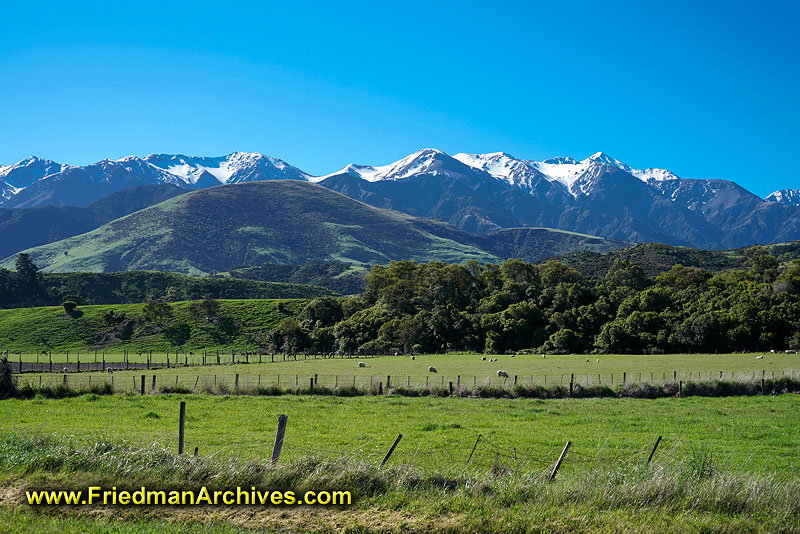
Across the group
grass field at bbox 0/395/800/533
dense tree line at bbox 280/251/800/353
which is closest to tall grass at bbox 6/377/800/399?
grass field at bbox 0/395/800/533

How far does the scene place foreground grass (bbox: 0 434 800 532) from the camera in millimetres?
9477

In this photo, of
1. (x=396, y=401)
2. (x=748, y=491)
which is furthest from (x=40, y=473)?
(x=396, y=401)

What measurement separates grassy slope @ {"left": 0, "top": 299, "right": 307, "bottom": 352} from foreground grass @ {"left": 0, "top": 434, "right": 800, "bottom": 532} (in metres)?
103

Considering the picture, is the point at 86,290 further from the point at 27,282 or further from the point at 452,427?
the point at 452,427

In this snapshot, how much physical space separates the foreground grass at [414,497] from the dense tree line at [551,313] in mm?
79055

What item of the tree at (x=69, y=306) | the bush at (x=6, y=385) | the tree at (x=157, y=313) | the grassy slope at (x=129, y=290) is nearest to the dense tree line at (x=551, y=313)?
the tree at (x=157, y=313)

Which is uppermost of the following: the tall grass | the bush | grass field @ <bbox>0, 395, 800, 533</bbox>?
grass field @ <bbox>0, 395, 800, 533</bbox>

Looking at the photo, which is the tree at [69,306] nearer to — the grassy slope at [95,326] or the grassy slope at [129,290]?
the grassy slope at [95,326]

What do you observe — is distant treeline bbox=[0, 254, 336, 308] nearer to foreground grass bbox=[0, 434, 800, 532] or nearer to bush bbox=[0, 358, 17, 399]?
bush bbox=[0, 358, 17, 399]

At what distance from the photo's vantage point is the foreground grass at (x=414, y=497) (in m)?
9.48

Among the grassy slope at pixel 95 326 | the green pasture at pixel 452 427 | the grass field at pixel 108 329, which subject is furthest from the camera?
the grassy slope at pixel 95 326

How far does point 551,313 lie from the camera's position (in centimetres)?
9888

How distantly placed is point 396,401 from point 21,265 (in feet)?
587

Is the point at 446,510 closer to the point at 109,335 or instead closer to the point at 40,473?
the point at 40,473
